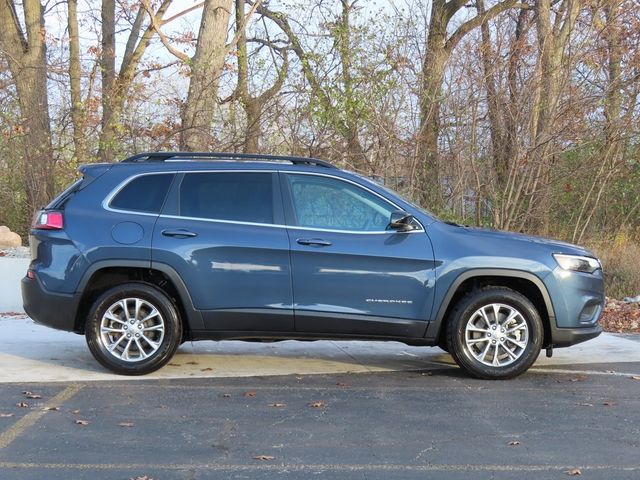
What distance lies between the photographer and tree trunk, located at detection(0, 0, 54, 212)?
17.9 m

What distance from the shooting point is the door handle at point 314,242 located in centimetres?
693

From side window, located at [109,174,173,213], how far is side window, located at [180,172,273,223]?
0.57 ft

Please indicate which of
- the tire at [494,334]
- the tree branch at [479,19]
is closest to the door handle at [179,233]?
the tire at [494,334]

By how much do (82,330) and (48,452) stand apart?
7.56 feet

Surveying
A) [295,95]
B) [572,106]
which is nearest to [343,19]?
[295,95]

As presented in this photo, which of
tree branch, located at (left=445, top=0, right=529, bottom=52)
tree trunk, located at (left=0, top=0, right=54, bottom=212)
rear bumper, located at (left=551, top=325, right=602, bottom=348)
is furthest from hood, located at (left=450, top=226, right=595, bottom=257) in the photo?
tree trunk, located at (left=0, top=0, right=54, bottom=212)

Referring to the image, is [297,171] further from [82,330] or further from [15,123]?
[15,123]

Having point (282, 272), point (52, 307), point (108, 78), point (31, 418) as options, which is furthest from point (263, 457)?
point (108, 78)

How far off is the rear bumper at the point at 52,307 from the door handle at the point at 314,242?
6.37 ft

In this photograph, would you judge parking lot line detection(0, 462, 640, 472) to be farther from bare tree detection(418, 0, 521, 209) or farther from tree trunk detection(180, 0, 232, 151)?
tree trunk detection(180, 0, 232, 151)

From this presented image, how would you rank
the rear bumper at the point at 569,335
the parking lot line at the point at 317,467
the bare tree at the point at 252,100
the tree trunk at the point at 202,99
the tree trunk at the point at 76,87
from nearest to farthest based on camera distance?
the parking lot line at the point at 317,467 → the rear bumper at the point at 569,335 → the bare tree at the point at 252,100 → the tree trunk at the point at 202,99 → the tree trunk at the point at 76,87

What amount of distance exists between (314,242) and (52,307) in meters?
2.28

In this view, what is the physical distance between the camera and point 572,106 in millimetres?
13656

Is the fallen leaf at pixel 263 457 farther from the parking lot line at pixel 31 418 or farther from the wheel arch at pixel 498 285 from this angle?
the wheel arch at pixel 498 285
